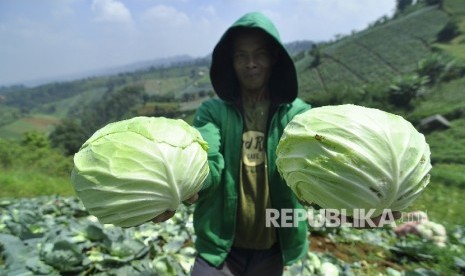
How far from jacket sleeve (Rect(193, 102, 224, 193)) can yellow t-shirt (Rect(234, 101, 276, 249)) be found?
0.79 ft

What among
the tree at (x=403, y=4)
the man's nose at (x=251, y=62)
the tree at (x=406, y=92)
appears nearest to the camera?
the man's nose at (x=251, y=62)

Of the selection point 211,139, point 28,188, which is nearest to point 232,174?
point 211,139

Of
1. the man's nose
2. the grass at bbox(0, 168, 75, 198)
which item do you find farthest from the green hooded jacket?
the grass at bbox(0, 168, 75, 198)

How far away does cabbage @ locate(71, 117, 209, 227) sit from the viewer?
6.26 feet

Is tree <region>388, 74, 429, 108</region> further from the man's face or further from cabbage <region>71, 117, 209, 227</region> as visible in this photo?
cabbage <region>71, 117, 209, 227</region>

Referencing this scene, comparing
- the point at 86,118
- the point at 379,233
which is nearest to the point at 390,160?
the point at 379,233

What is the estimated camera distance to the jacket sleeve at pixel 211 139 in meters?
2.66

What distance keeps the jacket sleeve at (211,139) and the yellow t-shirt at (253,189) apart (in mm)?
242

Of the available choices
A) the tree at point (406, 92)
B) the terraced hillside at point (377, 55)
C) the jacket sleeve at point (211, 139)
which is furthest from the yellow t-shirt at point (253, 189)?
the terraced hillside at point (377, 55)

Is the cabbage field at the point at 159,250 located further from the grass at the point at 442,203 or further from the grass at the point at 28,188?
the grass at the point at 28,188

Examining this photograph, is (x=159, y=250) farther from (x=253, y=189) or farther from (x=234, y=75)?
(x=234, y=75)

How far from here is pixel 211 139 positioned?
2861mm

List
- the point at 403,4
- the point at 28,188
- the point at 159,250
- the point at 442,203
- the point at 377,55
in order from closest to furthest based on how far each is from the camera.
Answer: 1. the point at 159,250
2. the point at 28,188
3. the point at 442,203
4. the point at 377,55
5. the point at 403,4

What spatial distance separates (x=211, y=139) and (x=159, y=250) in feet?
9.49
